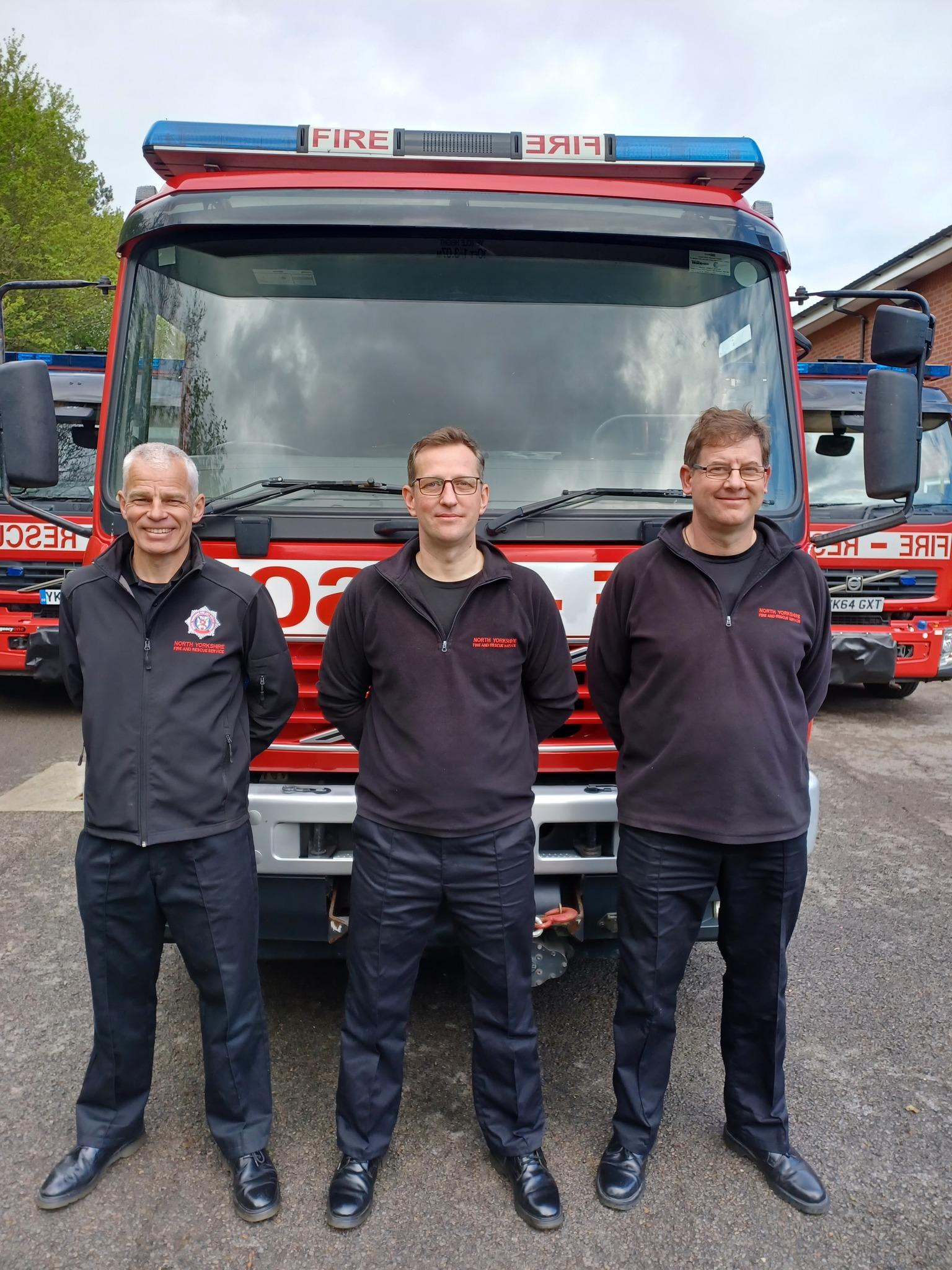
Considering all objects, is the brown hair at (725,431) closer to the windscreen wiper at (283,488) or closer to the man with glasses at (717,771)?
the man with glasses at (717,771)

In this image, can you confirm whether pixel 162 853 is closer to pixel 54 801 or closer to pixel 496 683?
pixel 496 683

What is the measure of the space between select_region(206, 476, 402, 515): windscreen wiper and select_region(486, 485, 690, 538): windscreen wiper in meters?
0.31

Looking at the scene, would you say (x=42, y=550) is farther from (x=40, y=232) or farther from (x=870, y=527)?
(x=40, y=232)

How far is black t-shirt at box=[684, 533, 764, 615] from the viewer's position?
2.35m

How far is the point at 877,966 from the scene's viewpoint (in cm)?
370

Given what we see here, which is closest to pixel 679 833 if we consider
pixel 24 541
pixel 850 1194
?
pixel 850 1194

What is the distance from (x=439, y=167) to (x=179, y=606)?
1674 millimetres

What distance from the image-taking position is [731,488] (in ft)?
7.48

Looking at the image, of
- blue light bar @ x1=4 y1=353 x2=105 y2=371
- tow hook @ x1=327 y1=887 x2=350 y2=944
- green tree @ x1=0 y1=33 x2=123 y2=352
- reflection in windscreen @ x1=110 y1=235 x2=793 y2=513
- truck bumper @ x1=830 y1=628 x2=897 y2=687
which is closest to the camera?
tow hook @ x1=327 y1=887 x2=350 y2=944

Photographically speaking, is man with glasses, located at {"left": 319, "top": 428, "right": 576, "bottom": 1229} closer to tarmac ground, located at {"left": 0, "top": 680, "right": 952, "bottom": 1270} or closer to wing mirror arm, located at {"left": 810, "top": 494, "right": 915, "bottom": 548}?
tarmac ground, located at {"left": 0, "top": 680, "right": 952, "bottom": 1270}

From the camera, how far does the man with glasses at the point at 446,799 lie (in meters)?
2.30

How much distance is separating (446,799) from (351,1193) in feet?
3.27

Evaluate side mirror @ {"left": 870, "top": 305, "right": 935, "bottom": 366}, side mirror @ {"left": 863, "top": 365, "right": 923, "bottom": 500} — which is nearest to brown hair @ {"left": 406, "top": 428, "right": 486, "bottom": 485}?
side mirror @ {"left": 863, "top": 365, "right": 923, "bottom": 500}

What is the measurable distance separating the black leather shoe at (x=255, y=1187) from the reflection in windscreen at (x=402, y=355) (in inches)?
71.5
